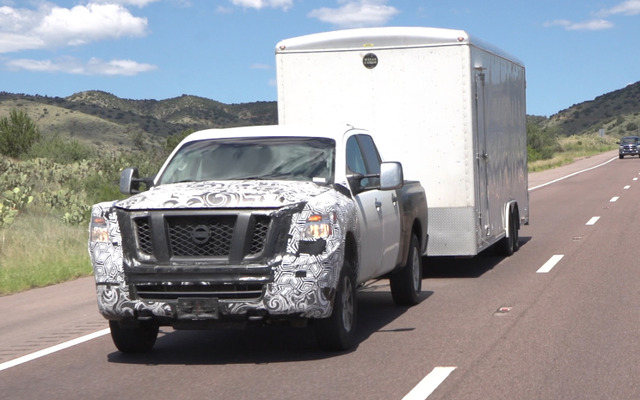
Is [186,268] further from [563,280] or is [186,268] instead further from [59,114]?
[59,114]

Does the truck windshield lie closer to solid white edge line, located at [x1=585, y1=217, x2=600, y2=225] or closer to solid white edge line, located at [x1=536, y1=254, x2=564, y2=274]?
solid white edge line, located at [x1=536, y1=254, x2=564, y2=274]

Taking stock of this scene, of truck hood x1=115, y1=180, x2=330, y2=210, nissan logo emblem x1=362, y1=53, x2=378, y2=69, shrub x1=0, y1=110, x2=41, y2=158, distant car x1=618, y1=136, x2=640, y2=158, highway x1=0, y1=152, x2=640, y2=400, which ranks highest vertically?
nissan logo emblem x1=362, y1=53, x2=378, y2=69

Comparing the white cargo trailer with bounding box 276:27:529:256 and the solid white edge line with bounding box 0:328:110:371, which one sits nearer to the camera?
the solid white edge line with bounding box 0:328:110:371

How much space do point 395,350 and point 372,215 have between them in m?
1.54

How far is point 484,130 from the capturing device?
13.8 metres

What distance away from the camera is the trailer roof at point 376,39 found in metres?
12.8

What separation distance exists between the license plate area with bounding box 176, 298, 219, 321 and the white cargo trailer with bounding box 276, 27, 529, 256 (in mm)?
5546

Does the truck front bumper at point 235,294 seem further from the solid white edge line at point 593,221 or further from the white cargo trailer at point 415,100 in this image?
the solid white edge line at point 593,221

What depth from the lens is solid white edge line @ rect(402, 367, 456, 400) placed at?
6924 millimetres

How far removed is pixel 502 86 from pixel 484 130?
1.71 meters

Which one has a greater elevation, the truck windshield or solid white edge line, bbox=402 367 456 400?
the truck windshield

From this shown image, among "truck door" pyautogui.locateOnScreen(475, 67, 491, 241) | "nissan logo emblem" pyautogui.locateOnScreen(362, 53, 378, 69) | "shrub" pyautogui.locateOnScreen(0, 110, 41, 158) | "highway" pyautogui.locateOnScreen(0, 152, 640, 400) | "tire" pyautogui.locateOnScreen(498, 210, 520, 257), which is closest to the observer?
"highway" pyautogui.locateOnScreen(0, 152, 640, 400)

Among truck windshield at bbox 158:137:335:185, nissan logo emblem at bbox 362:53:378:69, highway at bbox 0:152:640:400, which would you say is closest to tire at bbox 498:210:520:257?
highway at bbox 0:152:640:400

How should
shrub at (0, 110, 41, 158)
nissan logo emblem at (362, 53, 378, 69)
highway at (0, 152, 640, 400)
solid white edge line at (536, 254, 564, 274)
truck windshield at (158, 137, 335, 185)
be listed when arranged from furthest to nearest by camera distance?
shrub at (0, 110, 41, 158) → solid white edge line at (536, 254, 564, 274) → nissan logo emblem at (362, 53, 378, 69) → truck windshield at (158, 137, 335, 185) → highway at (0, 152, 640, 400)
